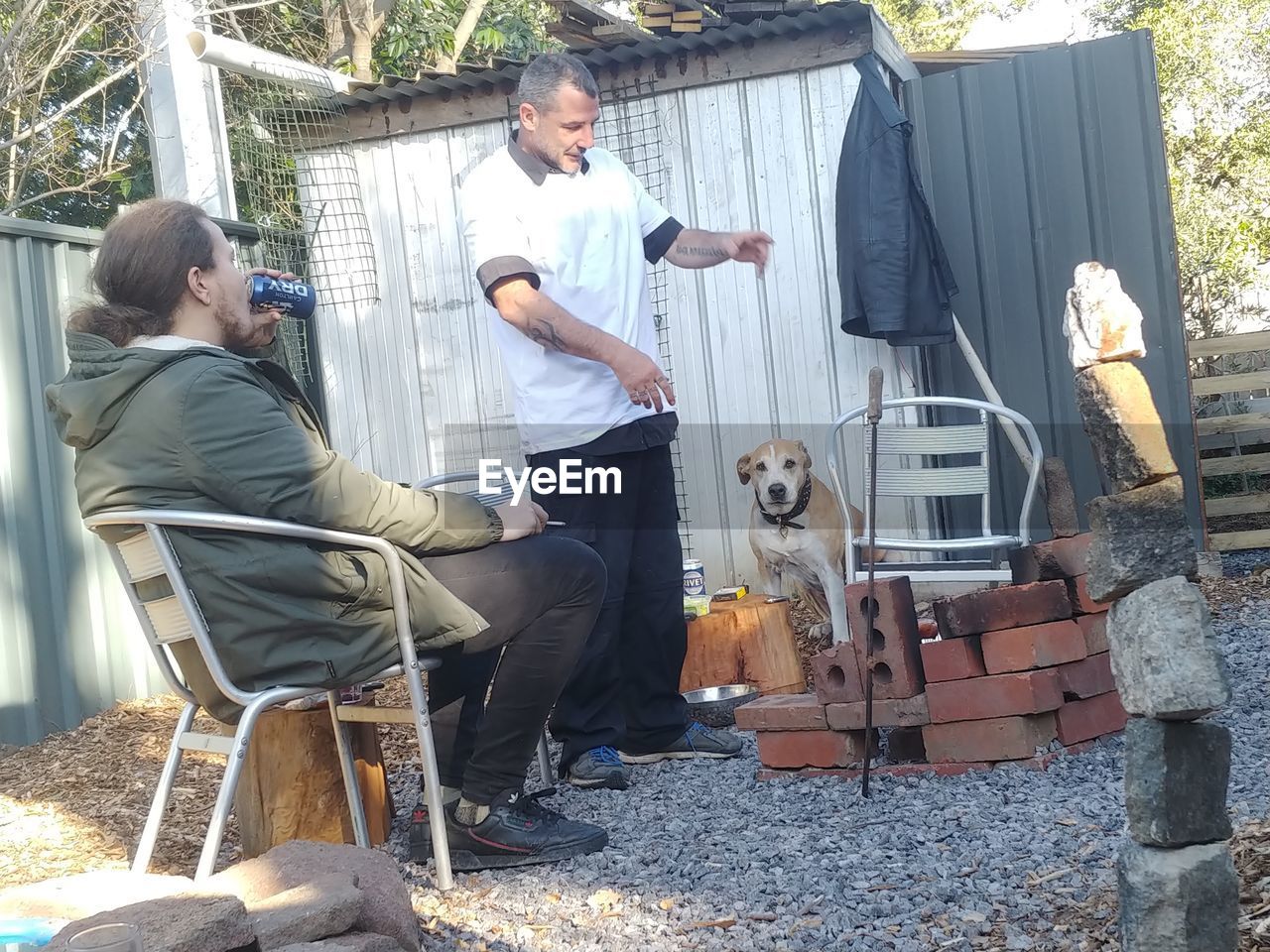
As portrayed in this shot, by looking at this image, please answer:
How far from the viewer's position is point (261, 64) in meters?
5.54

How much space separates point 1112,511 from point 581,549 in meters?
1.27

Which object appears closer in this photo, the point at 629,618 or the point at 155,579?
the point at 155,579

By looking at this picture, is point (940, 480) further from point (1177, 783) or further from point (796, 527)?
point (1177, 783)

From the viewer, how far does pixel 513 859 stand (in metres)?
2.66

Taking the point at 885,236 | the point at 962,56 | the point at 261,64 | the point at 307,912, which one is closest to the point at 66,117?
the point at 261,64

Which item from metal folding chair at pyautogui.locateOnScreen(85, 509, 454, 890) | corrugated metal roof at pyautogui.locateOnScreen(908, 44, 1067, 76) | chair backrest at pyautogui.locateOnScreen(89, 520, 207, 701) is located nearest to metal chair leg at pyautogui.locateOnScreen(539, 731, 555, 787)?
metal folding chair at pyautogui.locateOnScreen(85, 509, 454, 890)

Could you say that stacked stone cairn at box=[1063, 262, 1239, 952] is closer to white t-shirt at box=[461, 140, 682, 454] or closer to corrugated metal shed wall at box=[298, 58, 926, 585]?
white t-shirt at box=[461, 140, 682, 454]

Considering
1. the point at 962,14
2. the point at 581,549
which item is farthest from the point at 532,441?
the point at 962,14

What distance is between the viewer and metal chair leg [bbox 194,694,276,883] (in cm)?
221

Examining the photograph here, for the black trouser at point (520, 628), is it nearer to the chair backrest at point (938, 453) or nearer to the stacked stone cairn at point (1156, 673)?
Answer: the stacked stone cairn at point (1156, 673)

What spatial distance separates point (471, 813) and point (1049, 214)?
4660mm

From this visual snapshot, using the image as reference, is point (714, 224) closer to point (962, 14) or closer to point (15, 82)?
point (15, 82)

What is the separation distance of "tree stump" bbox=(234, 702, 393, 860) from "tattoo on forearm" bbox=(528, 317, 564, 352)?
1.11 m

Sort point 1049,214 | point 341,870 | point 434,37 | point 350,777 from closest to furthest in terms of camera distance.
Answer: point 341,870
point 350,777
point 1049,214
point 434,37
